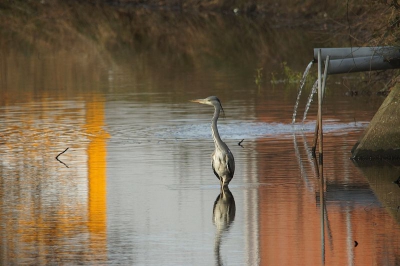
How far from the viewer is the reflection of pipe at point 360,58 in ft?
60.5

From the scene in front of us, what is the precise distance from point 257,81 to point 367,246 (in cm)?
2211

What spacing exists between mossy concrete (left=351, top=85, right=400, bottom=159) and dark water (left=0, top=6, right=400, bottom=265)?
15.0 inches

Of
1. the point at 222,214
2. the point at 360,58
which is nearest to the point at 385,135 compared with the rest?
the point at 360,58

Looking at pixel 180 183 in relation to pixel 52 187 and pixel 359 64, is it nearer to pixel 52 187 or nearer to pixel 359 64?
pixel 52 187

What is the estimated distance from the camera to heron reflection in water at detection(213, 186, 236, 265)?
12.2m

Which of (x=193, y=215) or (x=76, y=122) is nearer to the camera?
(x=193, y=215)

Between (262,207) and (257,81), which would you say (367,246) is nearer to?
(262,207)

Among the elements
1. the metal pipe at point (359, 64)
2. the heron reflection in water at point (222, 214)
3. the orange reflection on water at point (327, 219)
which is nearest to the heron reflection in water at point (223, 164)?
the heron reflection in water at point (222, 214)

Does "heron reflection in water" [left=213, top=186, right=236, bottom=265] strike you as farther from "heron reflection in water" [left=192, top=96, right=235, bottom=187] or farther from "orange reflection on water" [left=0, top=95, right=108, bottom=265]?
"orange reflection on water" [left=0, top=95, right=108, bottom=265]

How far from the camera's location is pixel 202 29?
59406 millimetres

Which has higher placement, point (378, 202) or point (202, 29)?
point (202, 29)

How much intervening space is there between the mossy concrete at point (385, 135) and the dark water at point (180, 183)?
0.38 m

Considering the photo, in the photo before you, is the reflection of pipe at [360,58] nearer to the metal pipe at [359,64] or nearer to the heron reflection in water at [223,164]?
the metal pipe at [359,64]

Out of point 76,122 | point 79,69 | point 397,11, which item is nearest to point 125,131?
point 76,122
